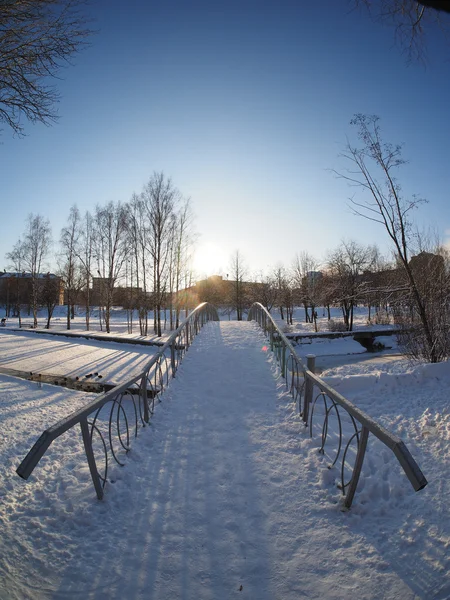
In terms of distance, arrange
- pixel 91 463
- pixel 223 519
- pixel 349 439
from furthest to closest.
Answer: pixel 349 439 → pixel 91 463 → pixel 223 519

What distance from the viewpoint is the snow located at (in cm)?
196

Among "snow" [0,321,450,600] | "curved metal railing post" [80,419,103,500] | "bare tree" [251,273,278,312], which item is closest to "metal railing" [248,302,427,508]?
"snow" [0,321,450,600]

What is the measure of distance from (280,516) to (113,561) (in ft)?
4.44

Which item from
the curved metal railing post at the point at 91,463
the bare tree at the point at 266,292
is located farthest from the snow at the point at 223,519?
the bare tree at the point at 266,292

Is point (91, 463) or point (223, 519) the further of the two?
point (91, 463)

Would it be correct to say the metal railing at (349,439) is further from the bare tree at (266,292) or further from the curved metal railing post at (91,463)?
the bare tree at (266,292)

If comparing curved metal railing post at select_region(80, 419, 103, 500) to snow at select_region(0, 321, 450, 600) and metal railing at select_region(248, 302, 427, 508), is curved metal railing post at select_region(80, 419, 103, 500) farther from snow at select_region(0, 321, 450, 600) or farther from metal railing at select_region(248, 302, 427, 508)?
metal railing at select_region(248, 302, 427, 508)

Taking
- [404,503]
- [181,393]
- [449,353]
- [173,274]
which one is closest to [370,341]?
[449,353]

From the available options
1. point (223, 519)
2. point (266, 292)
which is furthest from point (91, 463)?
point (266, 292)

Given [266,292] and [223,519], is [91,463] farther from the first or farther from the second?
[266,292]

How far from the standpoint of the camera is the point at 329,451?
141 inches

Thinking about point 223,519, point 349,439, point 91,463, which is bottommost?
point 223,519

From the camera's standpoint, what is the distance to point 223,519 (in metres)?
2.55

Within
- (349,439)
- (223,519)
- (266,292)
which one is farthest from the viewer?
(266,292)
